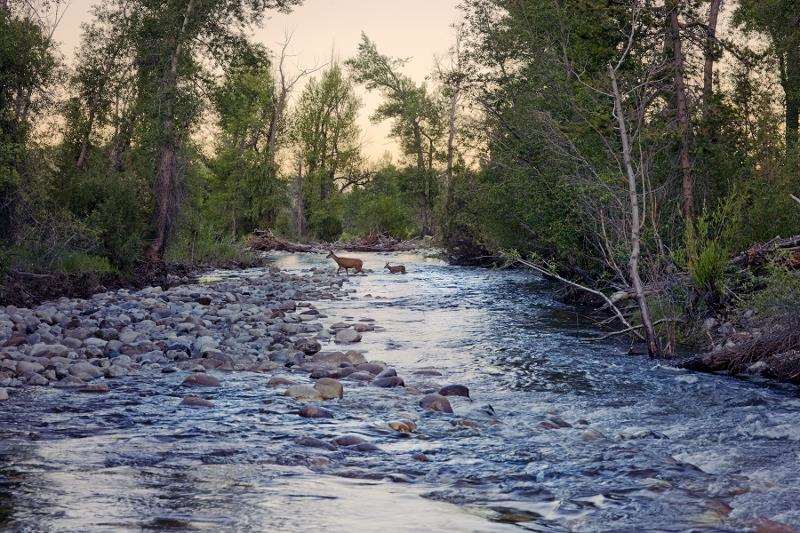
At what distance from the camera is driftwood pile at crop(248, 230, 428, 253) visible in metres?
46.6

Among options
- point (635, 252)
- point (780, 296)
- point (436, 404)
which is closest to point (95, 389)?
point (436, 404)

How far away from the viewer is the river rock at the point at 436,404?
7.91 m

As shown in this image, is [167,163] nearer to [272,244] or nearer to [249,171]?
[272,244]

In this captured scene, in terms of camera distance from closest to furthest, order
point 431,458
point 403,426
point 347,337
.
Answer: point 431,458
point 403,426
point 347,337

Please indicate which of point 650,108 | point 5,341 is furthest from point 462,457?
point 650,108

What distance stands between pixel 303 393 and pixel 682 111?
9.85 m

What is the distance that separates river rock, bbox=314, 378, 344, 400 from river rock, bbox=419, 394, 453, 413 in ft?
2.99

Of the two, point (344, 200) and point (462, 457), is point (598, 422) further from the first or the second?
point (344, 200)

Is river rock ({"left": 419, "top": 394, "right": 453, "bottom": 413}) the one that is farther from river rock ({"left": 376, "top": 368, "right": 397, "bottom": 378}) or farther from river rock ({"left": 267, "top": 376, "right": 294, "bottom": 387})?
river rock ({"left": 267, "top": 376, "right": 294, "bottom": 387})

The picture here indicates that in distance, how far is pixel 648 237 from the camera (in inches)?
520

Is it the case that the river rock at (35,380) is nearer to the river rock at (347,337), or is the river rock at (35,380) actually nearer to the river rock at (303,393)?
the river rock at (303,393)

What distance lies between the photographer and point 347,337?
42.7 ft

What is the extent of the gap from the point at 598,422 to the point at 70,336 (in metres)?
7.48

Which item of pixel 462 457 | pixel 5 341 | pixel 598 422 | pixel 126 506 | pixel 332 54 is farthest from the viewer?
pixel 332 54
